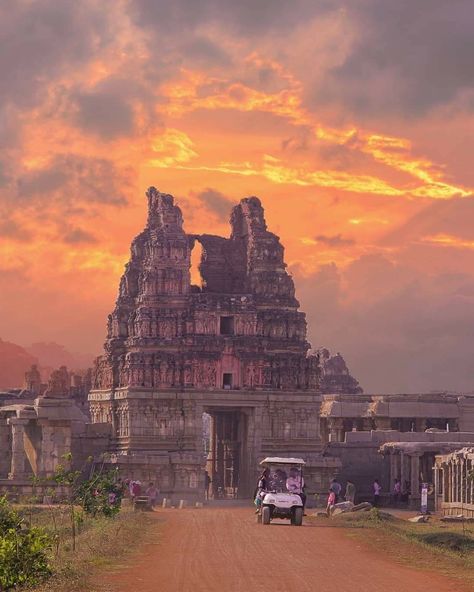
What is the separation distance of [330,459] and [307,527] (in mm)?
44364

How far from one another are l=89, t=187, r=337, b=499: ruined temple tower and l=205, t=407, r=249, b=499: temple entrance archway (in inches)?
6.2

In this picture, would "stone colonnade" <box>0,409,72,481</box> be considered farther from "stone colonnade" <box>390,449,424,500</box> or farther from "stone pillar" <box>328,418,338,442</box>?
"stone pillar" <box>328,418,338,442</box>

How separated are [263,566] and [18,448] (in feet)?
191

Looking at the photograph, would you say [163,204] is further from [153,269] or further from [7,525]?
[7,525]

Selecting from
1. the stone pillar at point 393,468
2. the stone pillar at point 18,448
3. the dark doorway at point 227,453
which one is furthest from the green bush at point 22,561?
the dark doorway at point 227,453

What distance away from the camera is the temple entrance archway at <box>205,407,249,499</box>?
11100 cm

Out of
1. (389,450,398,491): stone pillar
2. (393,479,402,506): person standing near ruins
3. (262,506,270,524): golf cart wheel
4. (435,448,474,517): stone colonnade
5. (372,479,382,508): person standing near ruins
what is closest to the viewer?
(262,506,270,524): golf cart wheel

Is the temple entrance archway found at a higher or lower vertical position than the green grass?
higher

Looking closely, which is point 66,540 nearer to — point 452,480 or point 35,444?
point 452,480

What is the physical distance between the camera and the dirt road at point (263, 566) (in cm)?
3762

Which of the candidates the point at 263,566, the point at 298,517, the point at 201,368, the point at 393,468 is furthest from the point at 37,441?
the point at 263,566

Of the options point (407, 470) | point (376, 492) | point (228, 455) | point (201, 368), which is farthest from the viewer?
point (228, 455)

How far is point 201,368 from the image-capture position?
355 ft

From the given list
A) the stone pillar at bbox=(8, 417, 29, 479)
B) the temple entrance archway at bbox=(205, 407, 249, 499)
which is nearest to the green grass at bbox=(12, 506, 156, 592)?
the stone pillar at bbox=(8, 417, 29, 479)
